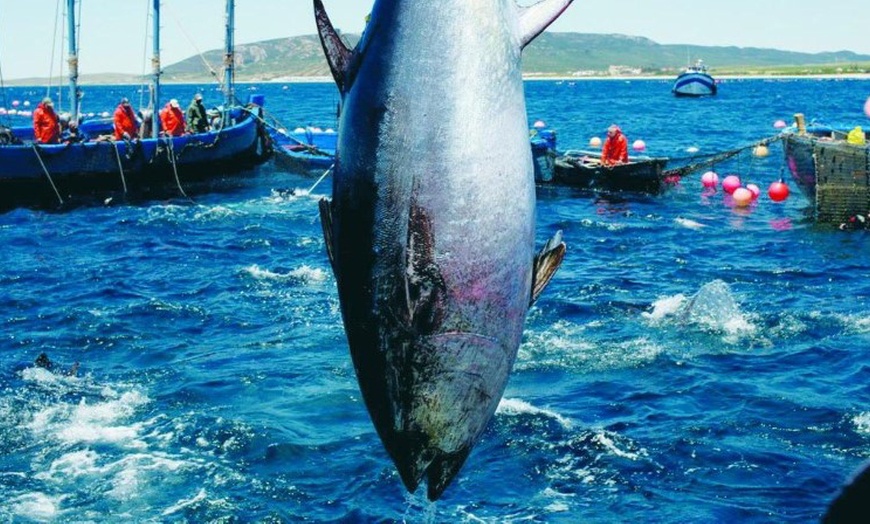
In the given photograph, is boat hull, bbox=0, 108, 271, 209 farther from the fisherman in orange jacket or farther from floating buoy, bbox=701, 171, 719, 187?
floating buoy, bbox=701, 171, 719, 187

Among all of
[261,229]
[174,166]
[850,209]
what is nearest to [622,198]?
[850,209]

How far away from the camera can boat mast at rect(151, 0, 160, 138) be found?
3078 centimetres

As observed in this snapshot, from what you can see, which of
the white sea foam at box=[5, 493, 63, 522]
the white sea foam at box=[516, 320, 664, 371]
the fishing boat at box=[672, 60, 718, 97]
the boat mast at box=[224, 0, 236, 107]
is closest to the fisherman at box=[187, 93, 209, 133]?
the boat mast at box=[224, 0, 236, 107]

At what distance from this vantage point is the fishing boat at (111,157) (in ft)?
92.3

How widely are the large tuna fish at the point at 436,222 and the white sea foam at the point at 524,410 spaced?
9.30 metres

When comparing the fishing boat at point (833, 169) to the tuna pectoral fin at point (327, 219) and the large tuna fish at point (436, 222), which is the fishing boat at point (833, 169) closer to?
the large tuna fish at point (436, 222)

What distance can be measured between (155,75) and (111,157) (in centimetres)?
374

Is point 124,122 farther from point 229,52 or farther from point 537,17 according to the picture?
point 537,17

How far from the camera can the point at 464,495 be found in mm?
10250

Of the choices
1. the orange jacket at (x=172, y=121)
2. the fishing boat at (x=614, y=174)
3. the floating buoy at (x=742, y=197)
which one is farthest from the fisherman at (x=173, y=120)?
the floating buoy at (x=742, y=197)

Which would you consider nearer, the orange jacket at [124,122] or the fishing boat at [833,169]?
the fishing boat at [833,169]

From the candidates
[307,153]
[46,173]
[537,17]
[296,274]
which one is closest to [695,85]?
[307,153]

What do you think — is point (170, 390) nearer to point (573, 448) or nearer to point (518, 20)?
point (573, 448)

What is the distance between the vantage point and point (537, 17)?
2.98 meters
